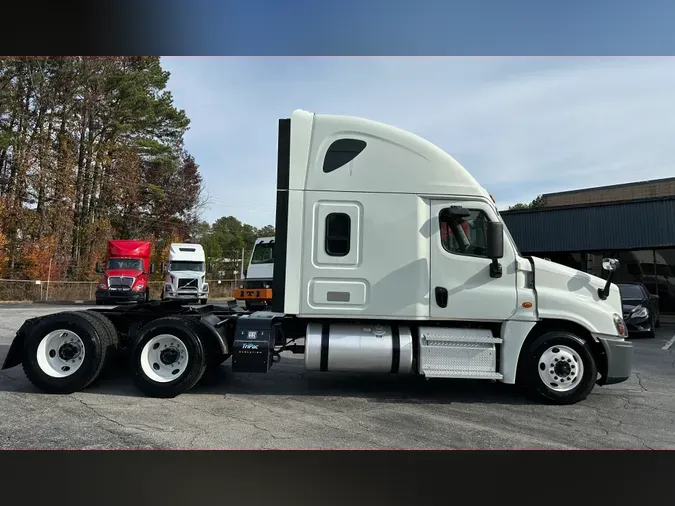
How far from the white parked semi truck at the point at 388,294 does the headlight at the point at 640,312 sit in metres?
8.61

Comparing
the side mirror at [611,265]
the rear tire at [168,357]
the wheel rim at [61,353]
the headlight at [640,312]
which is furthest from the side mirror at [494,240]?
the headlight at [640,312]

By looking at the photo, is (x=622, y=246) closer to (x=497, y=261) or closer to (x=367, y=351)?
(x=497, y=261)

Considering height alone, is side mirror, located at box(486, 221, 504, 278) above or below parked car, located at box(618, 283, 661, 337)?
above

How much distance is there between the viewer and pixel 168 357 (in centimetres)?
622

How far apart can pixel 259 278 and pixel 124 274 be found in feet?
26.5

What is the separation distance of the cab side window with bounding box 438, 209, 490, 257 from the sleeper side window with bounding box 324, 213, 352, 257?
1.27 meters

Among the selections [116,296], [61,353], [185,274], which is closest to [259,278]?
[185,274]

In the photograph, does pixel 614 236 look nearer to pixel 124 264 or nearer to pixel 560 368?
pixel 560 368

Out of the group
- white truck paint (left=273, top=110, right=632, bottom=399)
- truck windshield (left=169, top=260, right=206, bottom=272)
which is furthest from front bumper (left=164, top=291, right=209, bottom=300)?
white truck paint (left=273, top=110, right=632, bottom=399)

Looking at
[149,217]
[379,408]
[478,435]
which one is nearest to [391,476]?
[478,435]

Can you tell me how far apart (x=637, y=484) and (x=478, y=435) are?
4.77ft

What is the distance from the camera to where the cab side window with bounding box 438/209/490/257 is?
20.4 ft

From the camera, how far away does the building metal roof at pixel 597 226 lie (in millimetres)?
17672

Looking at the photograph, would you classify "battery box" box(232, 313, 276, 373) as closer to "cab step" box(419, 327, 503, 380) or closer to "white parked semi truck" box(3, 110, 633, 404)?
"white parked semi truck" box(3, 110, 633, 404)
